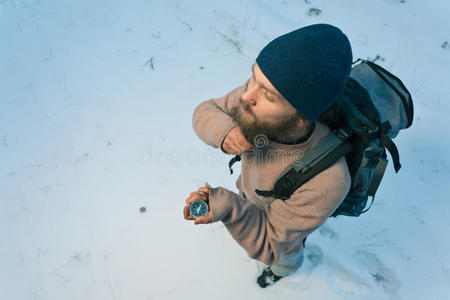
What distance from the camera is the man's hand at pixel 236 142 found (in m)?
1.43

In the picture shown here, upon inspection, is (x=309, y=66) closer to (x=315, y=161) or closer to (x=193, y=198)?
(x=315, y=161)

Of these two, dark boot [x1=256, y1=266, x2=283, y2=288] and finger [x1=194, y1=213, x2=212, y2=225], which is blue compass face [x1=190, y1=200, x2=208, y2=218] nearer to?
finger [x1=194, y1=213, x2=212, y2=225]

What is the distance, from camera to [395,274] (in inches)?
99.3

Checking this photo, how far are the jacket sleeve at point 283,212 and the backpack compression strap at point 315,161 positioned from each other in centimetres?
3

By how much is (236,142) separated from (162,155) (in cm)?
169

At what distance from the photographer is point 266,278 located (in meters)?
2.50

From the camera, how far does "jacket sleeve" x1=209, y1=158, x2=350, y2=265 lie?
134 centimetres

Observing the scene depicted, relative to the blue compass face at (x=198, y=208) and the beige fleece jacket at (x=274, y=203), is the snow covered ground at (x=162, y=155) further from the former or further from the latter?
the blue compass face at (x=198, y=208)

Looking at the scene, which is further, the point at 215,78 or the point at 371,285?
the point at 215,78

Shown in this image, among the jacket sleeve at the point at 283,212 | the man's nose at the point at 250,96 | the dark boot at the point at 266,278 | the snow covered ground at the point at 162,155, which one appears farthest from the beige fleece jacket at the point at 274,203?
the snow covered ground at the point at 162,155

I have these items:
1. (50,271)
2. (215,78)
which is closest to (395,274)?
(215,78)

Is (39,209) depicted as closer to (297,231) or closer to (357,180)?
(297,231)

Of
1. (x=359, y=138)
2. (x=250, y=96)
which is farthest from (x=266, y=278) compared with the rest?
(x=250, y=96)

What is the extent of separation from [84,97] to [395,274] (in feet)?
10.1
